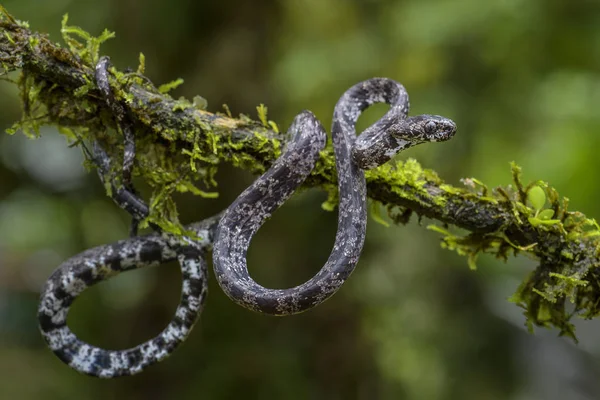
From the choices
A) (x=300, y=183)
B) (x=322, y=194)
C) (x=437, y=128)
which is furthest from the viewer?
(x=322, y=194)

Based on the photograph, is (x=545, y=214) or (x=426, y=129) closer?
(x=426, y=129)

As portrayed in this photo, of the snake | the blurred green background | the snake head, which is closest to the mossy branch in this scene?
the snake

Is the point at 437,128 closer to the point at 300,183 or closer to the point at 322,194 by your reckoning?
the point at 300,183

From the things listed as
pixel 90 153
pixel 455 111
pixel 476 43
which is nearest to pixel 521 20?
pixel 476 43

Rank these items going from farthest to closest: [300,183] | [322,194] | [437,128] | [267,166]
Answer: [322,194] < [267,166] < [300,183] < [437,128]

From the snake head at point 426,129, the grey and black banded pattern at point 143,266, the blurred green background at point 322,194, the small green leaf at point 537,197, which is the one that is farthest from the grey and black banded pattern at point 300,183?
the blurred green background at point 322,194

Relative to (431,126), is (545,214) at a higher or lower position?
lower

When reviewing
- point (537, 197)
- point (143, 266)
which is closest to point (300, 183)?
point (143, 266)
